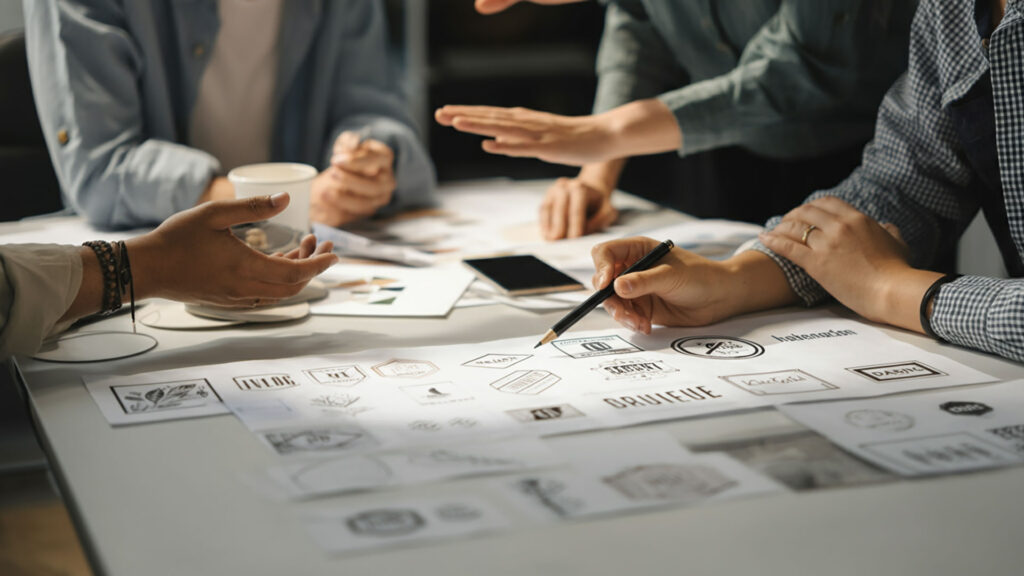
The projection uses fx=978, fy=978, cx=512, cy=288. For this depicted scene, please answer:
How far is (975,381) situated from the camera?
0.85 meters

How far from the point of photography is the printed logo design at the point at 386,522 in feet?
1.92

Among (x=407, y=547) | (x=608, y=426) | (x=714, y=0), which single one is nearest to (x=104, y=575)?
(x=407, y=547)

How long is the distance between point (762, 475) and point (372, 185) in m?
0.91

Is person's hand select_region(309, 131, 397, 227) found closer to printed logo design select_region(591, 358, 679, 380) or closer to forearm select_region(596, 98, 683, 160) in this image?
forearm select_region(596, 98, 683, 160)

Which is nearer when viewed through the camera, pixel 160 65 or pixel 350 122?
pixel 160 65

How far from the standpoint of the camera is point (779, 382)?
0.84m

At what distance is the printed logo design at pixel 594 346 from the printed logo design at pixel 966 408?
0.90 ft

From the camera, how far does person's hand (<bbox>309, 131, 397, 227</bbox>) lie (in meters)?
1.43

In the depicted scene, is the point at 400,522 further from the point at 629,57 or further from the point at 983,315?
the point at 629,57

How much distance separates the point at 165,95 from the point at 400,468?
3.43 feet

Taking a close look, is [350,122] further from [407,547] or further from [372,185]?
[407,547]

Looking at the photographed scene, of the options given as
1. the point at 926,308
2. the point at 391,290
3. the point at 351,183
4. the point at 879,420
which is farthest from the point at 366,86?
the point at 879,420

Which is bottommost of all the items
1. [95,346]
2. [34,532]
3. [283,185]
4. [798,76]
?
[34,532]

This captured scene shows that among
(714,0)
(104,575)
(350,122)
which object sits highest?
(714,0)
